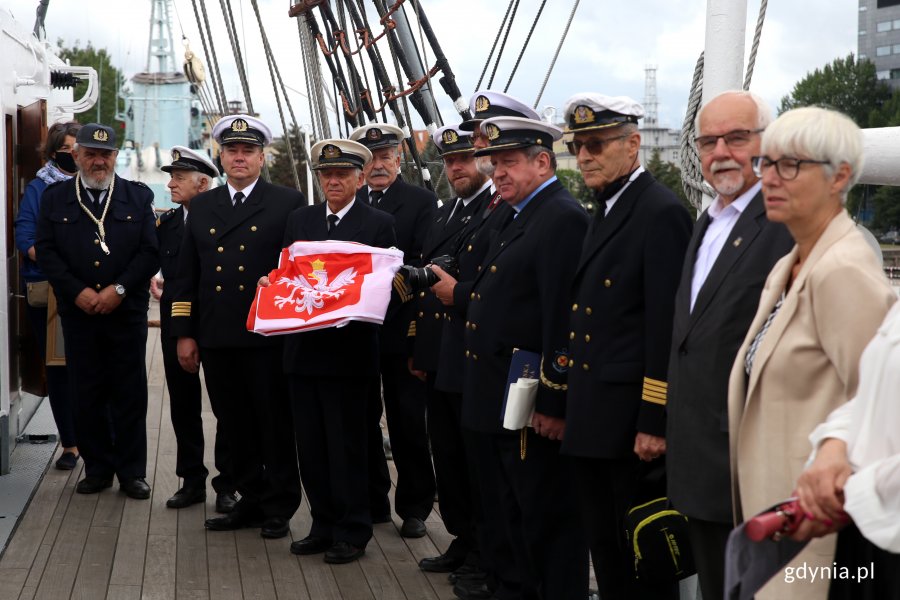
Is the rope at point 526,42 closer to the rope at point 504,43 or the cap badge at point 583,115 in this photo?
the rope at point 504,43

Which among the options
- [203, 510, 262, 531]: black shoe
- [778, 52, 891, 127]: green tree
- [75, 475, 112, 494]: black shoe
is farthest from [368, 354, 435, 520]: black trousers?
[778, 52, 891, 127]: green tree

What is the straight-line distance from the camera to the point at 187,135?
170ft

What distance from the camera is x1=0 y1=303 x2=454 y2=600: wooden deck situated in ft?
16.2

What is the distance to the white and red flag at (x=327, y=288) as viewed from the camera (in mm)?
5156

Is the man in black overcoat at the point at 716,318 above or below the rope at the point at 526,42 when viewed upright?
below

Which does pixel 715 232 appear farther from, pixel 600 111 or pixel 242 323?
pixel 242 323

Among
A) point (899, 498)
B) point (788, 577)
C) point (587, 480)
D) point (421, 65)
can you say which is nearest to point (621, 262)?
point (587, 480)

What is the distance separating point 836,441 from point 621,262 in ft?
4.16

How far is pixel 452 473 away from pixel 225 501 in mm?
1523

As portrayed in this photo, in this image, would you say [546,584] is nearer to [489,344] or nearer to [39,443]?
[489,344]

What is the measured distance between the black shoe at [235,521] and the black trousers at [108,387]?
33.7 inches

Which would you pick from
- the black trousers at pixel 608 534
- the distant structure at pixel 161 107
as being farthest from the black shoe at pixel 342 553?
the distant structure at pixel 161 107

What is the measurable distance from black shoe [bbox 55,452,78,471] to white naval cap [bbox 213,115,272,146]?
2.43 metres

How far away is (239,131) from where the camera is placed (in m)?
5.87
